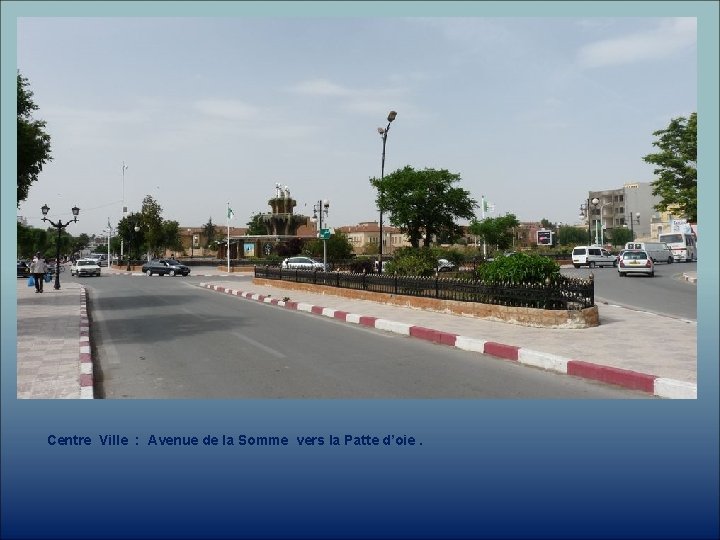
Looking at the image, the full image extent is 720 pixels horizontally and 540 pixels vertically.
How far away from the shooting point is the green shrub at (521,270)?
13812mm

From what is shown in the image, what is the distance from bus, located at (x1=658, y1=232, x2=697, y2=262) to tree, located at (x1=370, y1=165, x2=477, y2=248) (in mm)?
30761

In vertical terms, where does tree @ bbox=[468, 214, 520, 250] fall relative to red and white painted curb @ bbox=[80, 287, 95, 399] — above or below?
above

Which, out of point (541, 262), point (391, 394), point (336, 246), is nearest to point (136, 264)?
point (336, 246)

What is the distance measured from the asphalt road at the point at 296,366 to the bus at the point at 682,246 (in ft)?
166

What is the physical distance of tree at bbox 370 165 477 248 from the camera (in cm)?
3366

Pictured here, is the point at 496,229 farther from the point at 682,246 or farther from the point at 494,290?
the point at 494,290

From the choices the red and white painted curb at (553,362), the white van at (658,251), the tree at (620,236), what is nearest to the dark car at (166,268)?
the white van at (658,251)

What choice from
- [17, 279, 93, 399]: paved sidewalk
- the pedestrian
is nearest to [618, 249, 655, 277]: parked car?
[17, 279, 93, 399]: paved sidewalk

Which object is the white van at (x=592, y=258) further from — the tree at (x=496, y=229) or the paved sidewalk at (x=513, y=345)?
the paved sidewalk at (x=513, y=345)

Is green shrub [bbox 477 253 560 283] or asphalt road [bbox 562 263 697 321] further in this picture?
asphalt road [bbox 562 263 697 321]

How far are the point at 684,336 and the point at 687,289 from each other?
1646 centimetres

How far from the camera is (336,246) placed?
52562 mm

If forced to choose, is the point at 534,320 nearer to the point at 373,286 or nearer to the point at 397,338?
the point at 397,338

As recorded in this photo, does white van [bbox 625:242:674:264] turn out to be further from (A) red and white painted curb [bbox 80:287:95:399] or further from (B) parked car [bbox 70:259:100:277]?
(A) red and white painted curb [bbox 80:287:95:399]
